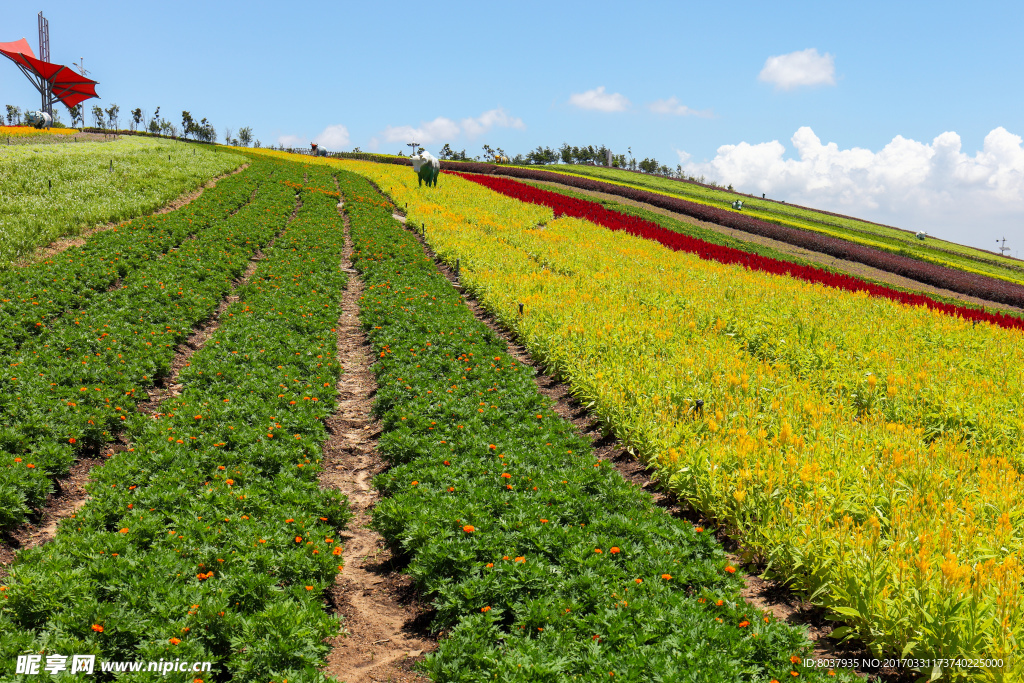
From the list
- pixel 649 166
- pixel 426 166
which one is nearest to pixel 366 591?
pixel 426 166

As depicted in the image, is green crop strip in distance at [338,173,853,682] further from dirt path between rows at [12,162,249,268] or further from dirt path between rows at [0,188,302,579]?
dirt path between rows at [12,162,249,268]

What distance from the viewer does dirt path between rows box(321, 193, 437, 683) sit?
4.52 m

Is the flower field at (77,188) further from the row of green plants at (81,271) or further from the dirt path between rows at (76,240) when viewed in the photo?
the row of green plants at (81,271)

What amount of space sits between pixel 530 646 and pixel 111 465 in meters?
5.81

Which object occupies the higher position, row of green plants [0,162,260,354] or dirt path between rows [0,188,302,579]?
row of green plants [0,162,260,354]

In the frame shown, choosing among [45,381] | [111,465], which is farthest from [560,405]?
[45,381]

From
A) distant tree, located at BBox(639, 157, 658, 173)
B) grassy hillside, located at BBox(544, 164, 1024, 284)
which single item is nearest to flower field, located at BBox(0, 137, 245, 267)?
grassy hillside, located at BBox(544, 164, 1024, 284)

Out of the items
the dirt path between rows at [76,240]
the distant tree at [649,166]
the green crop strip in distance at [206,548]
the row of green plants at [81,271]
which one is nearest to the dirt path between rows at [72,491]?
the green crop strip in distance at [206,548]

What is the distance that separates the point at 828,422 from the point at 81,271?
17.1 meters

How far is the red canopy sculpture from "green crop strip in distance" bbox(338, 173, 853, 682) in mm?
79388

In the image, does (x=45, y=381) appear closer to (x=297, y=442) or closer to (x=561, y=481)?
(x=297, y=442)

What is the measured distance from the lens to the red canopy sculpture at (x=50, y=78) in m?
57.8

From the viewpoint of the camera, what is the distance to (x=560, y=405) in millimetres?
9773

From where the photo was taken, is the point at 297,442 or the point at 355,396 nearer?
the point at 297,442
